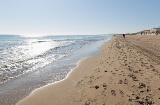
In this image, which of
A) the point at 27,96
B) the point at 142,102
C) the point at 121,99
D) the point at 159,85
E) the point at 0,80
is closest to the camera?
the point at 142,102

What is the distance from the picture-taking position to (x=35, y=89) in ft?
32.9

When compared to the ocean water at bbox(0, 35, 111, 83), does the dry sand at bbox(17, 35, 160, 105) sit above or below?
above

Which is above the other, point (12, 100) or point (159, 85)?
point (159, 85)

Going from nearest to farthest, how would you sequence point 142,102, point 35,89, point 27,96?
point 142,102
point 27,96
point 35,89

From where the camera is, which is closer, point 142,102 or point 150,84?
point 142,102

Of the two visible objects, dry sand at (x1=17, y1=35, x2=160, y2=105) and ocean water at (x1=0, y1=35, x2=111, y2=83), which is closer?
dry sand at (x1=17, y1=35, x2=160, y2=105)

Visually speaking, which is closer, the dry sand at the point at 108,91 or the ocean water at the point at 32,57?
the dry sand at the point at 108,91

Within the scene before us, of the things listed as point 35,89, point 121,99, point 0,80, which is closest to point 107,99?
point 121,99

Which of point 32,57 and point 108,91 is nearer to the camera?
point 108,91

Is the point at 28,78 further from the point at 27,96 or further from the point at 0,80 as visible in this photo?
the point at 27,96

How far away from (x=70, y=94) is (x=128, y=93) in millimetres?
2488

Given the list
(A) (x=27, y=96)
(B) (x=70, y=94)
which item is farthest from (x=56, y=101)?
(A) (x=27, y=96)

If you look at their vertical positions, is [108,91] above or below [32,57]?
above

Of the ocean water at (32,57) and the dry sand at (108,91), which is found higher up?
the dry sand at (108,91)
